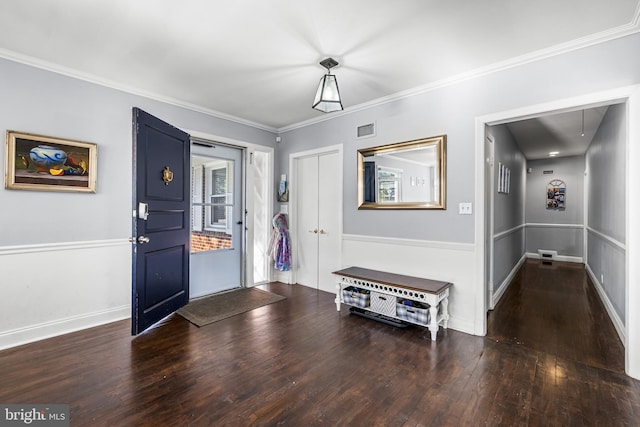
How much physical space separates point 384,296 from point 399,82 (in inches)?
86.4

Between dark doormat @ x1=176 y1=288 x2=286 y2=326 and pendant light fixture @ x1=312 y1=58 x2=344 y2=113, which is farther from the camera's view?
dark doormat @ x1=176 y1=288 x2=286 y2=326

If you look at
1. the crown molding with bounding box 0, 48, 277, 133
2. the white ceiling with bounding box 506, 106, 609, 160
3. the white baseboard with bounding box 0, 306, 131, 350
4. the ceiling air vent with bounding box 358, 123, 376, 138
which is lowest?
the white baseboard with bounding box 0, 306, 131, 350

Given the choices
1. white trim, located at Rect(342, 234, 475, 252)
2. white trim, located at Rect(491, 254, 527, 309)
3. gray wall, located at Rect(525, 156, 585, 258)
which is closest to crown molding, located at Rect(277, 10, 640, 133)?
white trim, located at Rect(342, 234, 475, 252)

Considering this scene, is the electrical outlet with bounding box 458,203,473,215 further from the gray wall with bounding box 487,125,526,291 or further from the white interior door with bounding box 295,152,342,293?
the white interior door with bounding box 295,152,342,293

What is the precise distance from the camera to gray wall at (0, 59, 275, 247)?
101 inches

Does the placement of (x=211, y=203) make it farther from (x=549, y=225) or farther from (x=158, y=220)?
(x=549, y=225)

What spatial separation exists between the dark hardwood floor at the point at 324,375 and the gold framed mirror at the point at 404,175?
4.42 ft

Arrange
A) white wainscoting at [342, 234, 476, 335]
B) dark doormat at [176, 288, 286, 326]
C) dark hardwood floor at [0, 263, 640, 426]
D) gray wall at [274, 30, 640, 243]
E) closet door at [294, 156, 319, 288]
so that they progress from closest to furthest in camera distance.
→ dark hardwood floor at [0, 263, 640, 426]
gray wall at [274, 30, 640, 243]
white wainscoting at [342, 234, 476, 335]
dark doormat at [176, 288, 286, 326]
closet door at [294, 156, 319, 288]

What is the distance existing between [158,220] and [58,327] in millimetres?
1292

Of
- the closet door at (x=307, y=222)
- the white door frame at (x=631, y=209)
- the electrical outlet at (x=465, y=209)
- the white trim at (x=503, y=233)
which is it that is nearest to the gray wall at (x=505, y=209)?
the white trim at (x=503, y=233)

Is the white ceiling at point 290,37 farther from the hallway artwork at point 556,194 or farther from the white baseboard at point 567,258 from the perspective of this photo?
the white baseboard at point 567,258

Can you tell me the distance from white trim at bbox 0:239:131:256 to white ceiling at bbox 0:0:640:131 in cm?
161

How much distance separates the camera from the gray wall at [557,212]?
6680mm

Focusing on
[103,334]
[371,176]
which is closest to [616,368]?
[371,176]
